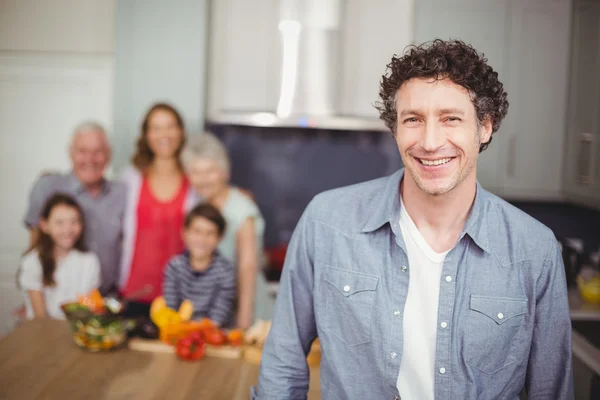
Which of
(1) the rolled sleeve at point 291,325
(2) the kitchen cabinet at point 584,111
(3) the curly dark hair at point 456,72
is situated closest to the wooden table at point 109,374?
(1) the rolled sleeve at point 291,325

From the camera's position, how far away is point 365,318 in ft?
3.97

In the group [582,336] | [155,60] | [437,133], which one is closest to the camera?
[437,133]

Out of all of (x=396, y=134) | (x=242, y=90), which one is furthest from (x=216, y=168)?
(x=396, y=134)

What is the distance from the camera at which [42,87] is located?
10.4 ft

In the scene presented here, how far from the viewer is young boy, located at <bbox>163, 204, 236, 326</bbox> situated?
244 centimetres

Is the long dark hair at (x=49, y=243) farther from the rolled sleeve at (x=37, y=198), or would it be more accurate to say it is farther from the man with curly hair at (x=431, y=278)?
the man with curly hair at (x=431, y=278)

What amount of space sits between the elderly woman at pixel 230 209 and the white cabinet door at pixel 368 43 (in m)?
0.67

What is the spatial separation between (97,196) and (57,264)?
304 mm

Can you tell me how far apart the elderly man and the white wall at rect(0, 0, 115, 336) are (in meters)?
0.45

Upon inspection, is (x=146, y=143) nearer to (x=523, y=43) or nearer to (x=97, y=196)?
(x=97, y=196)

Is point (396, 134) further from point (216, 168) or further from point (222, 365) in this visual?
point (216, 168)

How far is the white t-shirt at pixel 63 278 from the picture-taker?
2602 millimetres

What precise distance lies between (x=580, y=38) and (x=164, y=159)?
1.79 meters

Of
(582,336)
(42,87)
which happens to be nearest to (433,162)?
(582,336)
